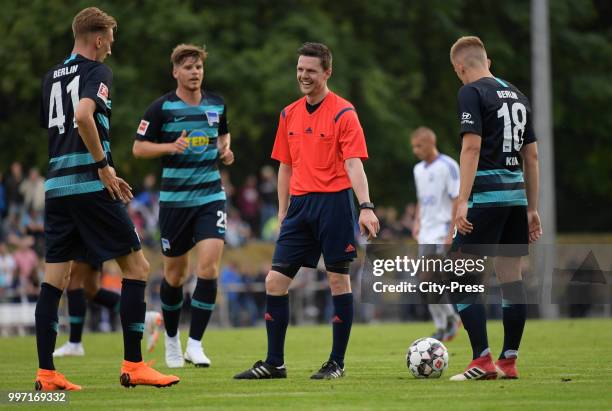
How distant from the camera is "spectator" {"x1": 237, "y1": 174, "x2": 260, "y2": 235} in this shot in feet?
91.0

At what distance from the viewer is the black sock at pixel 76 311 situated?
13641mm

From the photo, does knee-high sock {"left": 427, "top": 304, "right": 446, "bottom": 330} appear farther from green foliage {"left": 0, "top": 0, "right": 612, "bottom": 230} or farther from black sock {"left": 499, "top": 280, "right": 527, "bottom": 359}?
green foliage {"left": 0, "top": 0, "right": 612, "bottom": 230}

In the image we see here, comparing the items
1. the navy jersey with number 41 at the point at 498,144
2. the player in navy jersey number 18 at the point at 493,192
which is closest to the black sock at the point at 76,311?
the player in navy jersey number 18 at the point at 493,192

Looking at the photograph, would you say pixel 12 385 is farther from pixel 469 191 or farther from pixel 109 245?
pixel 469 191

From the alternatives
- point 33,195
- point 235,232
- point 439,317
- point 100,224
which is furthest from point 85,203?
point 235,232

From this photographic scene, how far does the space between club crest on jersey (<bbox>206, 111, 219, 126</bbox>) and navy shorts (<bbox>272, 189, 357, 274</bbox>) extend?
81.4 inches

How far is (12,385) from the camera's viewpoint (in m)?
9.76

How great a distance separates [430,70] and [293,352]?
20893 millimetres

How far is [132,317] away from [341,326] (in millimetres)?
1791

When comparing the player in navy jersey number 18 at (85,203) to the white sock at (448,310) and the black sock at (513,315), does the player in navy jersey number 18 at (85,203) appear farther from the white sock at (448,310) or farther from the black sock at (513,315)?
the white sock at (448,310)

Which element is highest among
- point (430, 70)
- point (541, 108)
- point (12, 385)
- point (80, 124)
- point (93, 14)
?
point (430, 70)

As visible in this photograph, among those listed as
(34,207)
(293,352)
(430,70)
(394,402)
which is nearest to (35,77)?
(34,207)

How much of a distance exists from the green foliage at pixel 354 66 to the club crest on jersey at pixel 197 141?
53.3 ft

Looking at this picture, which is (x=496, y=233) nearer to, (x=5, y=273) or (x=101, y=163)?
(x=101, y=163)
